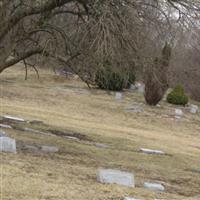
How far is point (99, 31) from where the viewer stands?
10562 millimetres

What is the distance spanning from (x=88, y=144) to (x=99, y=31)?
485 centimetres

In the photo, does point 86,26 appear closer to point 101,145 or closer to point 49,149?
point 49,149

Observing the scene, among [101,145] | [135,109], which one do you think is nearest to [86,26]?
[101,145]

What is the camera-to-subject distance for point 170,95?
103ft

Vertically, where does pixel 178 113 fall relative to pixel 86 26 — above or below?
below

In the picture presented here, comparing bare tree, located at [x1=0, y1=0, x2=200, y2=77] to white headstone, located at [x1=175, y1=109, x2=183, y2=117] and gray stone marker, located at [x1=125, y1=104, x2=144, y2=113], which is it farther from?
white headstone, located at [x1=175, y1=109, x2=183, y2=117]

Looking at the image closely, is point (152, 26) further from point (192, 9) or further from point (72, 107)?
point (72, 107)

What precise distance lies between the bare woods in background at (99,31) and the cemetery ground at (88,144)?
5.92ft

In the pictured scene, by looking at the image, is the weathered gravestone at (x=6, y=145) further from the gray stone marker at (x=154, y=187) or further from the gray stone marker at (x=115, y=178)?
the gray stone marker at (x=154, y=187)

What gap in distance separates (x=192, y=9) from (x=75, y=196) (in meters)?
4.49

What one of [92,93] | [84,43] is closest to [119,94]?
[92,93]

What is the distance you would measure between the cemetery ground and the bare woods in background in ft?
5.92

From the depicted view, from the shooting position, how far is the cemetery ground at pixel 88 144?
8.69 metres

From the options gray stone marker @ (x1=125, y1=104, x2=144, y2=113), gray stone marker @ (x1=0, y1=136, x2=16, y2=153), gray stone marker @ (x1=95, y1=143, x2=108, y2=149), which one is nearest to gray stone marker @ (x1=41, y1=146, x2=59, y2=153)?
gray stone marker @ (x1=0, y1=136, x2=16, y2=153)
